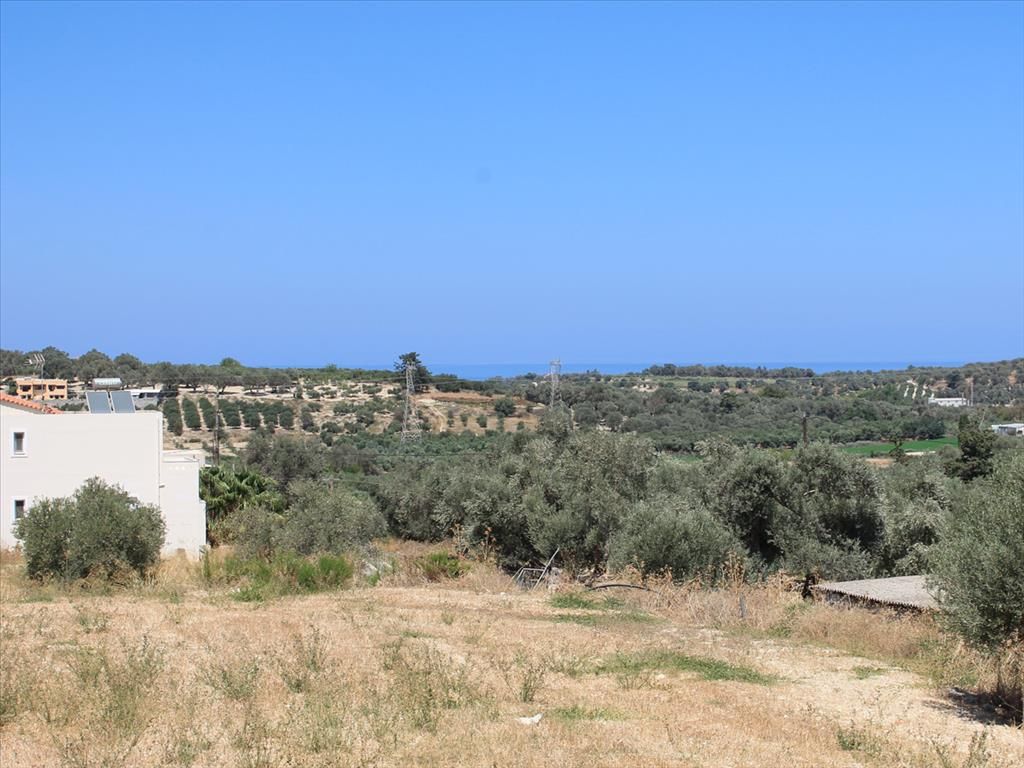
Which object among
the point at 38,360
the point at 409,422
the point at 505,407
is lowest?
the point at 409,422

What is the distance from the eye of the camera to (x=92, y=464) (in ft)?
97.8

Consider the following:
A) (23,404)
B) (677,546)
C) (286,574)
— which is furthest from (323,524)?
(23,404)

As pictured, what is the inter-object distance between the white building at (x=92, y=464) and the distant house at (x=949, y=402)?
183 ft

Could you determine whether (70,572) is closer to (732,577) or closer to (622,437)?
(732,577)

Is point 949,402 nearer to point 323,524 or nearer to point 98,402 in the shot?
point 98,402

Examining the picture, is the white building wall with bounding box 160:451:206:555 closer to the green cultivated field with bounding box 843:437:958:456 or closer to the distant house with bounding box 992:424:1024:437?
the green cultivated field with bounding box 843:437:958:456

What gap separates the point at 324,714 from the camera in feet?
26.1

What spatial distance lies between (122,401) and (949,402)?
195ft

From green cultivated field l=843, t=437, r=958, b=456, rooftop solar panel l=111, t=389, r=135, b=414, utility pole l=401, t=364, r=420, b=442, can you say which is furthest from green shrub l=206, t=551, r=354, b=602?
utility pole l=401, t=364, r=420, b=442

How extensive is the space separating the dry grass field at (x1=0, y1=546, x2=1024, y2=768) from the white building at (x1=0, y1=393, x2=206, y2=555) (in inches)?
645

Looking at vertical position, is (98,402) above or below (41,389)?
below

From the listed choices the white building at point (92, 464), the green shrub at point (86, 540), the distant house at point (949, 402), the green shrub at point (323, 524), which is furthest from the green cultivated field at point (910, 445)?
the green shrub at point (86, 540)

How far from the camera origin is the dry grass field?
736cm

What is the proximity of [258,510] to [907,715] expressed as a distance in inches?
871
